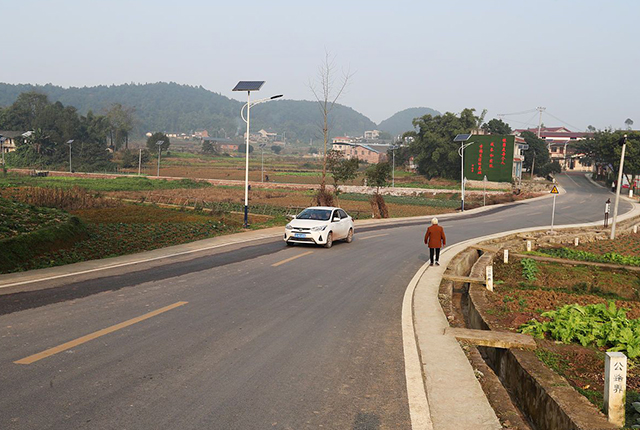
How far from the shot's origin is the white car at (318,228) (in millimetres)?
20203

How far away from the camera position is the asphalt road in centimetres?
553

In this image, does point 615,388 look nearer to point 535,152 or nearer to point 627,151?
point 627,151

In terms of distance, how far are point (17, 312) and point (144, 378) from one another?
14.1 ft

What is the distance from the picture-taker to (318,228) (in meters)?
20.4

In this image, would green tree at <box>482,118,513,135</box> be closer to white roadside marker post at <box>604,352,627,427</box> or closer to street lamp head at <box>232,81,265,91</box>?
street lamp head at <box>232,81,265,91</box>

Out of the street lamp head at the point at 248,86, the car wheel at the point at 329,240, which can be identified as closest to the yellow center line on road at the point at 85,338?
the car wheel at the point at 329,240

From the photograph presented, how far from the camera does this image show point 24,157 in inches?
4550

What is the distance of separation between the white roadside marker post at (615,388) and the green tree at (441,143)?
8766 centimetres

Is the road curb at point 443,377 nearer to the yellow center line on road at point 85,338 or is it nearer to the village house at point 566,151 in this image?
the yellow center line on road at point 85,338

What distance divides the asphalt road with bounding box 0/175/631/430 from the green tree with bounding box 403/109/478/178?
81.8 metres

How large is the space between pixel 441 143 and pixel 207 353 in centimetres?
8970

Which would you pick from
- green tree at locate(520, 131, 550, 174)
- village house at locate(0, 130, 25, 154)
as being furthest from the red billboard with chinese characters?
village house at locate(0, 130, 25, 154)

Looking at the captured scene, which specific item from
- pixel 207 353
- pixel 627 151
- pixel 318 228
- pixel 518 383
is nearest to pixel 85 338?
pixel 207 353

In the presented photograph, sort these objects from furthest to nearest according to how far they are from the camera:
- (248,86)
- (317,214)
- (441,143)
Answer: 1. (441,143)
2. (248,86)
3. (317,214)
